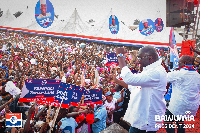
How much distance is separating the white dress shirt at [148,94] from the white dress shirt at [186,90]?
2.94 feet

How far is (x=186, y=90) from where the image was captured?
2357mm

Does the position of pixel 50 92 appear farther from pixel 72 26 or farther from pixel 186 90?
pixel 72 26

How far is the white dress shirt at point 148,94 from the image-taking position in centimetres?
155

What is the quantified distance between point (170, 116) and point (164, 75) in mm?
1250

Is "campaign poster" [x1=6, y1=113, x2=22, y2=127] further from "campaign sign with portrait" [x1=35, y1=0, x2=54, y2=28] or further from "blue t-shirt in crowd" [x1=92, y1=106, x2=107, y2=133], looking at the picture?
"campaign sign with portrait" [x1=35, y1=0, x2=54, y2=28]

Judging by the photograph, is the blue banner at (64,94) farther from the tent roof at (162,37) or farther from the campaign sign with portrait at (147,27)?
the tent roof at (162,37)

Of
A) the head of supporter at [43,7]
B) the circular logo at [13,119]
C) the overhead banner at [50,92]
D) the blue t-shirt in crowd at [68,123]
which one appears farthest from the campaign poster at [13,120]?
the head of supporter at [43,7]

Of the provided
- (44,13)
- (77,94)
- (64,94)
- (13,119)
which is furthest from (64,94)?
(44,13)

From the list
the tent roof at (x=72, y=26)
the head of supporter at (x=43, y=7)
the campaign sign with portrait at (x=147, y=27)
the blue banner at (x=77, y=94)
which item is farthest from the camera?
the tent roof at (x=72, y=26)

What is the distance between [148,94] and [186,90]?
1.12 m

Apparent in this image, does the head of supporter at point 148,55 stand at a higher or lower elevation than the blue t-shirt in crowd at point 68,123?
higher

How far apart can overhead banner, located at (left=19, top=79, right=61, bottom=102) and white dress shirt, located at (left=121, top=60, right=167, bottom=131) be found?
1.70 metres

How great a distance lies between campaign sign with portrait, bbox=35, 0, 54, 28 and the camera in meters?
7.06

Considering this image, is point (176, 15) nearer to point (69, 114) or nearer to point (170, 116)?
point (170, 116)
